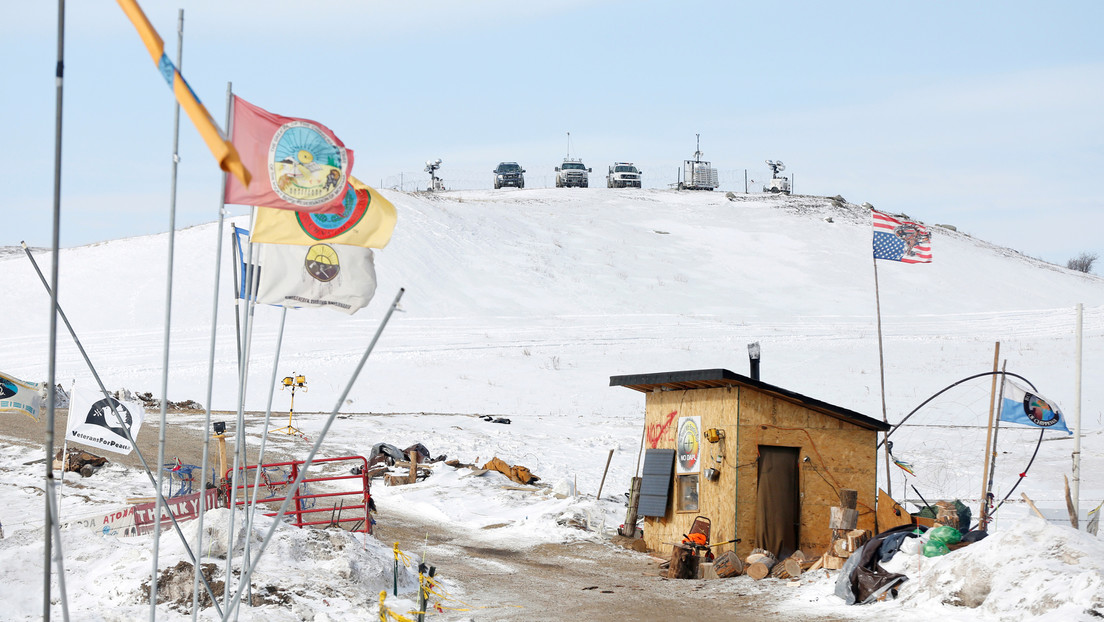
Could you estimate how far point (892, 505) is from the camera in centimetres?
1864

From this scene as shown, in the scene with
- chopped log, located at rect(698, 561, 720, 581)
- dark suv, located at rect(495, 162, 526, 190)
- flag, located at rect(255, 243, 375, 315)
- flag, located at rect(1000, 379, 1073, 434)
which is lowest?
chopped log, located at rect(698, 561, 720, 581)

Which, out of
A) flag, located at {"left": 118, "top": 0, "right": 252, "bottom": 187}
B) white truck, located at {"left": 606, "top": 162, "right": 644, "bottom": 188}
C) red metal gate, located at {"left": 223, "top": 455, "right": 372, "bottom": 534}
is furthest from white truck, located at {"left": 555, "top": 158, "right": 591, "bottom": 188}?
flag, located at {"left": 118, "top": 0, "right": 252, "bottom": 187}

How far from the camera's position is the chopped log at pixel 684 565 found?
17062mm

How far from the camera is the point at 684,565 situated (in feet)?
56.0

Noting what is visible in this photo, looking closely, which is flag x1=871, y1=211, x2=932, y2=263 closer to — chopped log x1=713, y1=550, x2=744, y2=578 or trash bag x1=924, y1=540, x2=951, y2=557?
chopped log x1=713, y1=550, x2=744, y2=578

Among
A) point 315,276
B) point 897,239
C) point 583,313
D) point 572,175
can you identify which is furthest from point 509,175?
point 315,276

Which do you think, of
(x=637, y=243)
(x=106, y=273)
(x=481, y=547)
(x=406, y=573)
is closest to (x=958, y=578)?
(x=406, y=573)

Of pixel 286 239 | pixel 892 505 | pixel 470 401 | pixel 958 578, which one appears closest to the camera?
pixel 286 239

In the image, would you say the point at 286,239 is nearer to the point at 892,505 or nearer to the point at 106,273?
the point at 892,505

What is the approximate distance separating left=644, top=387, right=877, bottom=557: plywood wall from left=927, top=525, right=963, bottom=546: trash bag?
398 centimetres

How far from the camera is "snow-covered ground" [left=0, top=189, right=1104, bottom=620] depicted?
13.5 metres

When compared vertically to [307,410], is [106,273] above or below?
above

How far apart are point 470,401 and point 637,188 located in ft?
191

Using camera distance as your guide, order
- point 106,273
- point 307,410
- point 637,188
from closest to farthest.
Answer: point 307,410, point 106,273, point 637,188
